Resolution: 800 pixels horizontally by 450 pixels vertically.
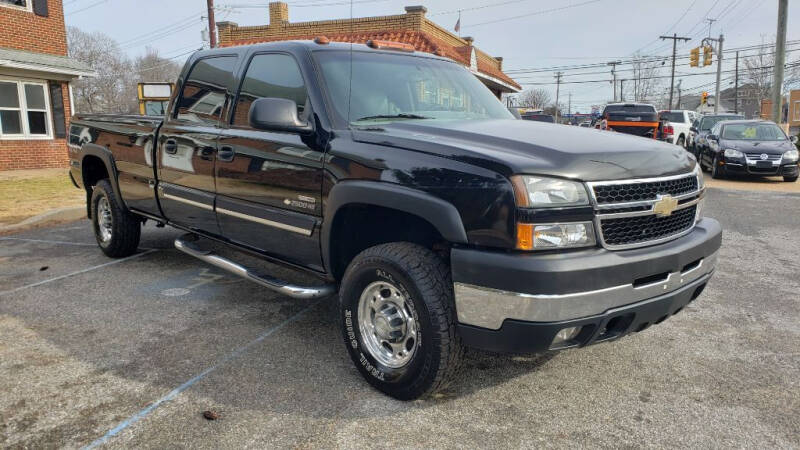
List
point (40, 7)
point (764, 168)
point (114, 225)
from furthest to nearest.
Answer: point (40, 7) → point (764, 168) → point (114, 225)

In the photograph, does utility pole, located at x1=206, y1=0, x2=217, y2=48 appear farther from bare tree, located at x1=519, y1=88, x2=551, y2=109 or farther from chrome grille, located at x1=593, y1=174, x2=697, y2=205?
bare tree, located at x1=519, y1=88, x2=551, y2=109

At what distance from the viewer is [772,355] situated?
382 cm

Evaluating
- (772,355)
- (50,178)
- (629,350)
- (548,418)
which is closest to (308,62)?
(548,418)

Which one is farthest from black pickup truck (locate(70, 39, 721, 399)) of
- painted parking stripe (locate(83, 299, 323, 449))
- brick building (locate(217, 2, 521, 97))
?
brick building (locate(217, 2, 521, 97))

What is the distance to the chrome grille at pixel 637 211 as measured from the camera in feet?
9.13

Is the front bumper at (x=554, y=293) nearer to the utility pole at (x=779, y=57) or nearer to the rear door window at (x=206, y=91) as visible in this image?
the rear door window at (x=206, y=91)

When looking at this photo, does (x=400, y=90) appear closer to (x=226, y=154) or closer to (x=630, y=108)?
(x=226, y=154)

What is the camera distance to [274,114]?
11.2 ft

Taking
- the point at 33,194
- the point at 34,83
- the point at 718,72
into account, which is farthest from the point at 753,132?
the point at 718,72

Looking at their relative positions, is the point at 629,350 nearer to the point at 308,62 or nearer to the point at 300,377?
the point at 300,377

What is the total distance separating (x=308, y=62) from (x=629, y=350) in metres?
2.76

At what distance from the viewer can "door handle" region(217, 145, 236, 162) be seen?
416cm

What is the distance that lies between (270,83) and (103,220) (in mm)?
3300

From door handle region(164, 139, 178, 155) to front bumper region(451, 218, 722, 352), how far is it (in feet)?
9.68
